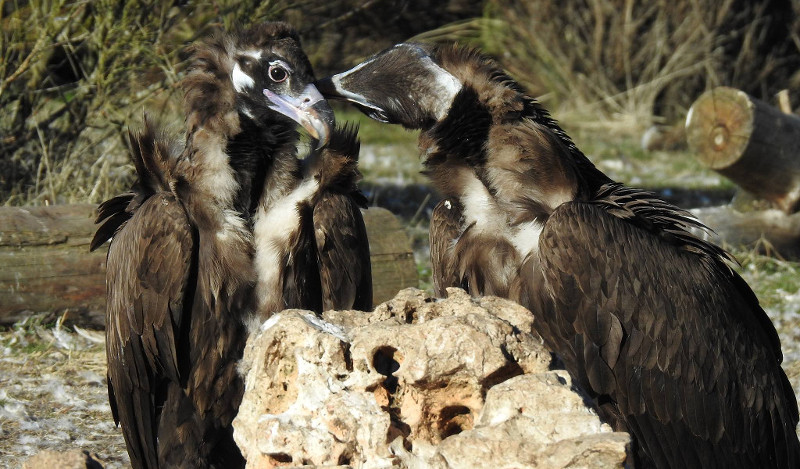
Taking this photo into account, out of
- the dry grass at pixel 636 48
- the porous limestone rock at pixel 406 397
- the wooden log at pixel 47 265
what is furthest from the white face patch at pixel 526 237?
the dry grass at pixel 636 48

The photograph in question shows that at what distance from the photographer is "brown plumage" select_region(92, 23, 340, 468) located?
3473mm

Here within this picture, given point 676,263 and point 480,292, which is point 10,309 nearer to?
point 480,292

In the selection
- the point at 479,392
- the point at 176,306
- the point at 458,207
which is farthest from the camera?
the point at 458,207

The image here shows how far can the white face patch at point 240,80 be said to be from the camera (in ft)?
11.6

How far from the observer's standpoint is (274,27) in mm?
3670

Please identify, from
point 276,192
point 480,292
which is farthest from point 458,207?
point 276,192

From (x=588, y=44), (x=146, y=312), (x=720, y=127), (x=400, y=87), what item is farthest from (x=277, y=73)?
(x=588, y=44)

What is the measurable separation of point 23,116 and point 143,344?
386cm

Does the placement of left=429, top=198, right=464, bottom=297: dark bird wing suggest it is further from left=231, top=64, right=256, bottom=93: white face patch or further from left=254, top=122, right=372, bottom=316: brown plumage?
left=231, top=64, right=256, bottom=93: white face patch

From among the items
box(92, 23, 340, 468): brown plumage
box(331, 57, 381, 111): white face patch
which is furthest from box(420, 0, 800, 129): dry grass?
box(92, 23, 340, 468): brown plumage

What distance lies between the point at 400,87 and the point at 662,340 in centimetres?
118

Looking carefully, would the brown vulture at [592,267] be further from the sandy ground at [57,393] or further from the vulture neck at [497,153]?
the sandy ground at [57,393]

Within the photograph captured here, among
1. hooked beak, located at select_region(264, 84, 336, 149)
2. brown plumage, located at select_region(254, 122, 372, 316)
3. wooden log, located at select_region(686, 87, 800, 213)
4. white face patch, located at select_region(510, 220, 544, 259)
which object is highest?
hooked beak, located at select_region(264, 84, 336, 149)

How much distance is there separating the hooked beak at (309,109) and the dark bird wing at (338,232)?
0.32ft
